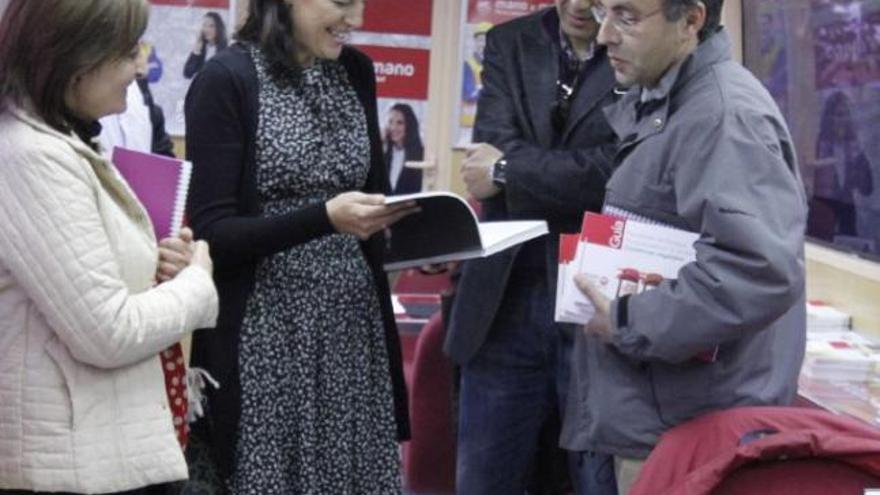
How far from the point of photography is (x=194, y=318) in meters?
2.05

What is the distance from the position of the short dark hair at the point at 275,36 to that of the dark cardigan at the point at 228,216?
4 cm

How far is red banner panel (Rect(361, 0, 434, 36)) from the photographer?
4.97m

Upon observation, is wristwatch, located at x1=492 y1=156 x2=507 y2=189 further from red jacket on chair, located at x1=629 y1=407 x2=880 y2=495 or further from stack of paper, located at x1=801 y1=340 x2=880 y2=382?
red jacket on chair, located at x1=629 y1=407 x2=880 y2=495

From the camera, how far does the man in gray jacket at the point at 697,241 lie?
196 cm

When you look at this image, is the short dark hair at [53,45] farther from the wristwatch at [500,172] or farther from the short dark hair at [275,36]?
the wristwatch at [500,172]

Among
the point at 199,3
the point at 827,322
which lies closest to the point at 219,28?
the point at 199,3

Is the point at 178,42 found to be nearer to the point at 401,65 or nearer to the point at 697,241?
the point at 401,65

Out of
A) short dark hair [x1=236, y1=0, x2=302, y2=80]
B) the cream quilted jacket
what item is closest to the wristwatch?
short dark hair [x1=236, y1=0, x2=302, y2=80]

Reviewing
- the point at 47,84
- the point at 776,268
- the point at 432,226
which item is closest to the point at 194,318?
the point at 47,84

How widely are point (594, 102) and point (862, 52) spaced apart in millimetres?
632

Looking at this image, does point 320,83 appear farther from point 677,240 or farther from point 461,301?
point 677,240

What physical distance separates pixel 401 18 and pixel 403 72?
0.20m

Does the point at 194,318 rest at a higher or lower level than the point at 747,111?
lower

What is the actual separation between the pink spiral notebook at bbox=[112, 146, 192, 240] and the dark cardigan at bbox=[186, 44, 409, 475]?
26 centimetres
